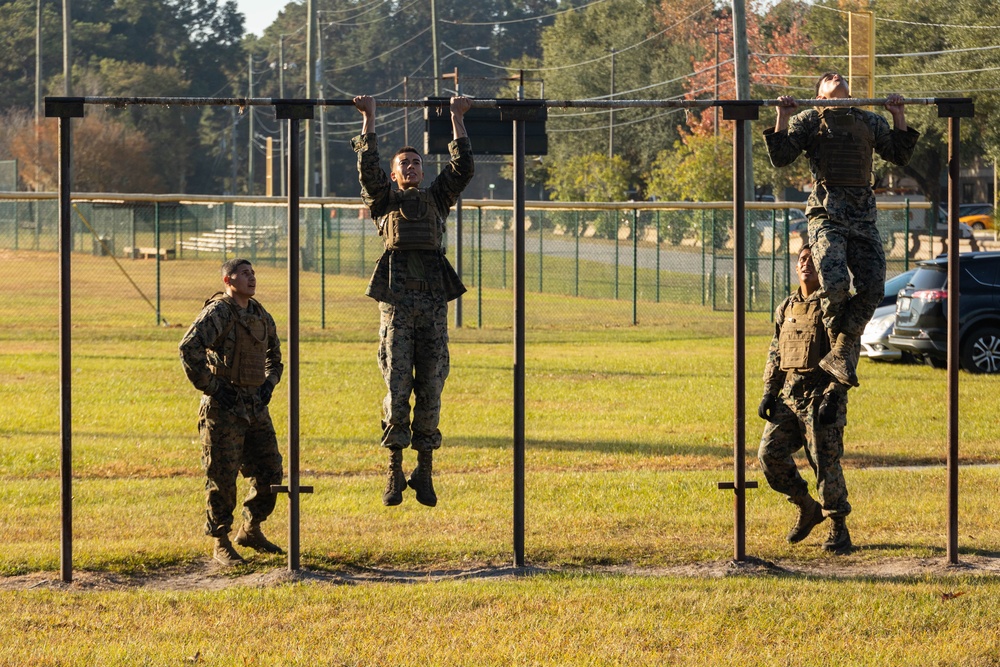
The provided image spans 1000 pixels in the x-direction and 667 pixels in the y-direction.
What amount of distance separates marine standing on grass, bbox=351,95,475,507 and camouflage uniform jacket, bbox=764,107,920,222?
183cm

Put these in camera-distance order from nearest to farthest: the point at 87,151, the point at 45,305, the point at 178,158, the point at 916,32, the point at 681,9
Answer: the point at 45,305 → the point at 916,32 → the point at 87,151 → the point at 681,9 → the point at 178,158

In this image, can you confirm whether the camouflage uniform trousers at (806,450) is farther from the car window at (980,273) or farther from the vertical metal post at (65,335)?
the car window at (980,273)

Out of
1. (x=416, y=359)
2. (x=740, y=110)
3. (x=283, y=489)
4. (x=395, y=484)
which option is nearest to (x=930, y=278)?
(x=740, y=110)

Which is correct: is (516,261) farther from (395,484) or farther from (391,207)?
(395,484)

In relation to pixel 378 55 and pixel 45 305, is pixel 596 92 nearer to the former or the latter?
pixel 378 55

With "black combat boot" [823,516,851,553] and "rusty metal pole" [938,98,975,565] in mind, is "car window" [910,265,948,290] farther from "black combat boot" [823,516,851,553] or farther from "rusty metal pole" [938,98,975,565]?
"black combat boot" [823,516,851,553]

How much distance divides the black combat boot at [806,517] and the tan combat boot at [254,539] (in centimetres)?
325

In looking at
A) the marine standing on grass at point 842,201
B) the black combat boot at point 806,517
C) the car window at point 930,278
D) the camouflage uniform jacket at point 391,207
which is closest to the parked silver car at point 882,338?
the car window at point 930,278

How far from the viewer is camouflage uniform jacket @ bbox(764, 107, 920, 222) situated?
8109 mm

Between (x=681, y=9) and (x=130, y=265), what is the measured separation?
46166mm

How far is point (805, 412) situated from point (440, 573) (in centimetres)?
241

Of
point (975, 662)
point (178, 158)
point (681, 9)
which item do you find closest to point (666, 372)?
point (975, 662)

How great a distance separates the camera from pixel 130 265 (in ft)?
132

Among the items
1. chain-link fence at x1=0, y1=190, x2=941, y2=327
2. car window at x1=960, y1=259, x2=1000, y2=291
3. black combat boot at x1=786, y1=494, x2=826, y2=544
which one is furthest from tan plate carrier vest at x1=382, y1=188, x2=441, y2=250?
chain-link fence at x1=0, y1=190, x2=941, y2=327
